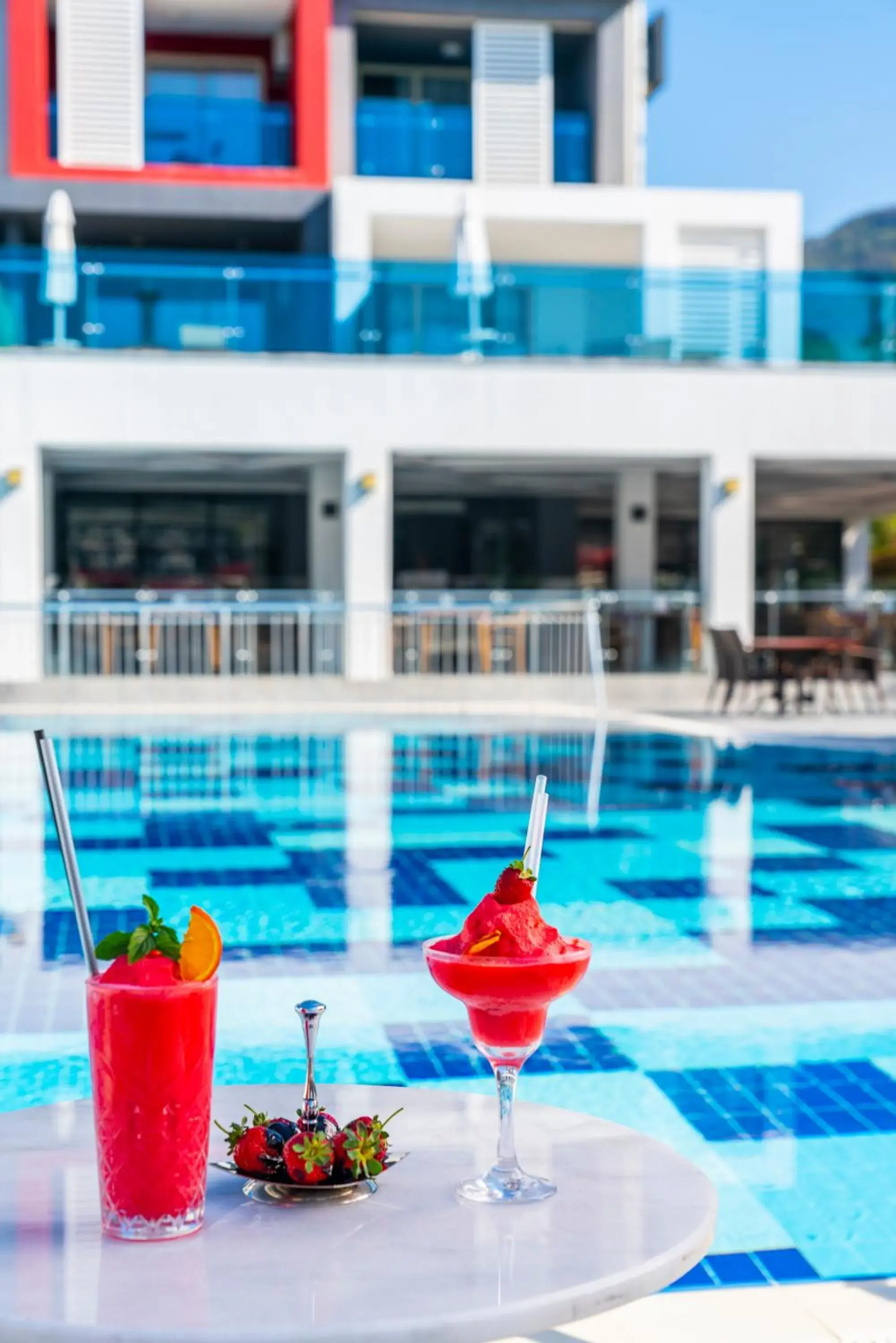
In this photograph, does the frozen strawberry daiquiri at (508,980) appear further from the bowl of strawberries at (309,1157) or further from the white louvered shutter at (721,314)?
the white louvered shutter at (721,314)

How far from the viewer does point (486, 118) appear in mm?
24359

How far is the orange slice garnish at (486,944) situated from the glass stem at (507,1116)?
0.12 meters

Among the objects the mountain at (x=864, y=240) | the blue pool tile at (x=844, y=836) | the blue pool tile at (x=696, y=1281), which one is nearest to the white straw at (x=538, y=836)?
the blue pool tile at (x=696, y=1281)

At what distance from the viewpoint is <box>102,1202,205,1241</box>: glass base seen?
5.07 feet

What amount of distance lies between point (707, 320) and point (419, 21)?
25.6ft

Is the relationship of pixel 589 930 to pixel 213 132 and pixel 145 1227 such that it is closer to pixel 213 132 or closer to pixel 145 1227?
pixel 145 1227

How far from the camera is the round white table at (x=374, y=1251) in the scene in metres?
1.37

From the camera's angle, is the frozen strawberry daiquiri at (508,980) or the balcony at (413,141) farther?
the balcony at (413,141)

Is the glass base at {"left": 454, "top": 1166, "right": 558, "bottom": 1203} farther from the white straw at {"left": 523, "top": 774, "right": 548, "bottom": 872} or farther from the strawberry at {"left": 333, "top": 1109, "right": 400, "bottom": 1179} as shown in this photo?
the white straw at {"left": 523, "top": 774, "right": 548, "bottom": 872}

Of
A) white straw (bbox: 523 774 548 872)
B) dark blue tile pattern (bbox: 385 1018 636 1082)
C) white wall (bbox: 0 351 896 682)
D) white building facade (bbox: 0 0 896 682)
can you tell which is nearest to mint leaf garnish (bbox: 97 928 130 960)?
white straw (bbox: 523 774 548 872)

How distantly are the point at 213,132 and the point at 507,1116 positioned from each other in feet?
78.7

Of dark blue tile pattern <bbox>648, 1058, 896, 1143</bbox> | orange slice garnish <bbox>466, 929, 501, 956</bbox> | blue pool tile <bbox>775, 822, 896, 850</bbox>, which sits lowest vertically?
blue pool tile <bbox>775, 822, 896, 850</bbox>

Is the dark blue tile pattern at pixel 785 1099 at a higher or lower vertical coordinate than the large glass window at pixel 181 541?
lower

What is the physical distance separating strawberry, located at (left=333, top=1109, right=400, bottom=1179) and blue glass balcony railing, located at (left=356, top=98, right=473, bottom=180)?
23453 mm
